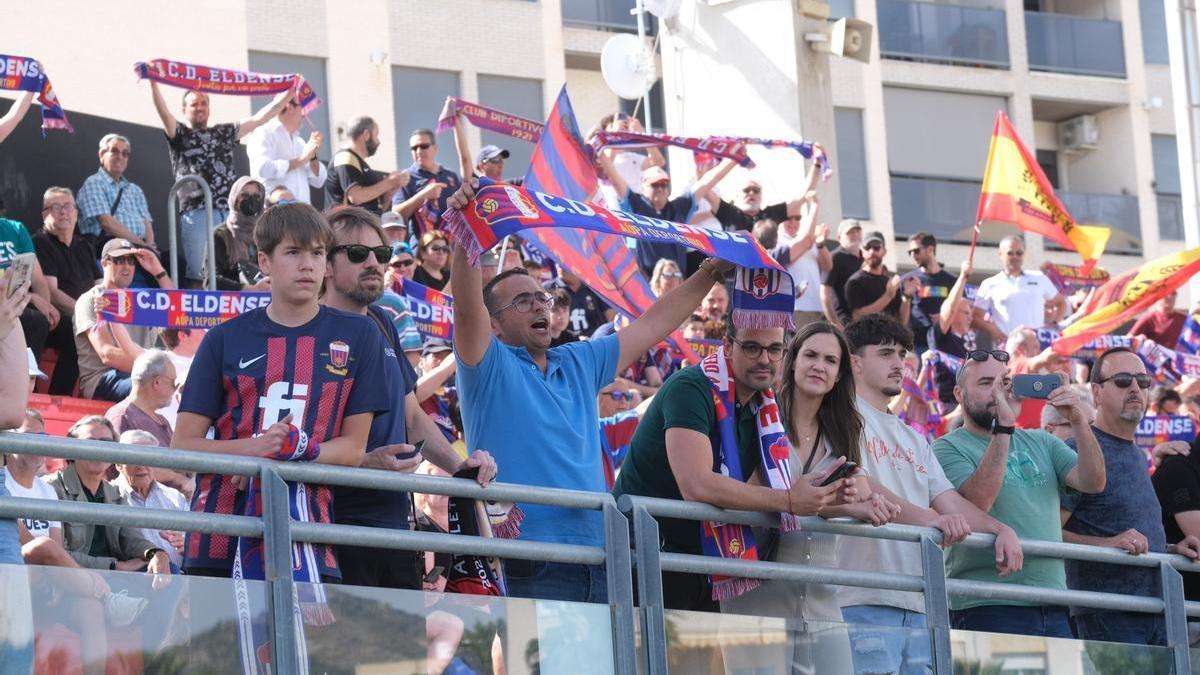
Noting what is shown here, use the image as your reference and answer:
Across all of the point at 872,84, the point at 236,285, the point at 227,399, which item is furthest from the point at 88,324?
the point at 872,84

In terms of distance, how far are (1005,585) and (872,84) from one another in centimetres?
2520

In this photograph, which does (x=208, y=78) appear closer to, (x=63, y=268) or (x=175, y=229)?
(x=175, y=229)

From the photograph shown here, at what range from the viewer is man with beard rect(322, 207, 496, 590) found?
6.39 meters

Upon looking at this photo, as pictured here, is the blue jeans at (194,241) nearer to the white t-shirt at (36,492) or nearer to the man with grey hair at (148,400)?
the man with grey hair at (148,400)

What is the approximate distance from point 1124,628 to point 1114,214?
26.9 m

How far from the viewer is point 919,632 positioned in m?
7.64

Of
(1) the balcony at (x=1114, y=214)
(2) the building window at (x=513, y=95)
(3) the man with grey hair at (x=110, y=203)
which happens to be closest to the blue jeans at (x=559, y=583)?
(3) the man with grey hair at (x=110, y=203)

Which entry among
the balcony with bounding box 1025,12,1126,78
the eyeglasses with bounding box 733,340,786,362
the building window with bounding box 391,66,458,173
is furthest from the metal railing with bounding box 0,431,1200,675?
the balcony with bounding box 1025,12,1126,78

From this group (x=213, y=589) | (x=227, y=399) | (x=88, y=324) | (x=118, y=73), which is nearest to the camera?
(x=213, y=589)

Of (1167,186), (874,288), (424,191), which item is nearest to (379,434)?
(424,191)

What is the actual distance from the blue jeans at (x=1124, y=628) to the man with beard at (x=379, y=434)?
3.07 metres

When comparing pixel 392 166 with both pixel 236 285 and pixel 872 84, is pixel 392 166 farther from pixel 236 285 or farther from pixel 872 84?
pixel 236 285

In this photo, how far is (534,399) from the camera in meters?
7.11

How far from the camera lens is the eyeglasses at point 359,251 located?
23.2ft
